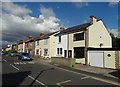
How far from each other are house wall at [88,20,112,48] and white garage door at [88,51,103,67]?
126 inches

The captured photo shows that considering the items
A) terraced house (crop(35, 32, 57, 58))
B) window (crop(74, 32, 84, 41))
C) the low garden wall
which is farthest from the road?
terraced house (crop(35, 32, 57, 58))

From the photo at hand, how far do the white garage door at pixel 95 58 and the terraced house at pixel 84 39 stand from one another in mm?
1254

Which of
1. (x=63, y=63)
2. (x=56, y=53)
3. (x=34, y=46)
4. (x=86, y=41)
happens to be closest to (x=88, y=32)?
(x=86, y=41)

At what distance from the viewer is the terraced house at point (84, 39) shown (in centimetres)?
3167

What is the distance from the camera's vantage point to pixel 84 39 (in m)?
32.1

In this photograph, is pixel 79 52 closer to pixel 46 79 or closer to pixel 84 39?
pixel 84 39

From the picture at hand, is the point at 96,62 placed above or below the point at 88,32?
below

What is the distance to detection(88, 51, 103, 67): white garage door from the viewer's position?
1045 inches

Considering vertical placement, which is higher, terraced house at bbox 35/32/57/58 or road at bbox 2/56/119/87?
terraced house at bbox 35/32/57/58

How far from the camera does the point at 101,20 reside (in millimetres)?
34938

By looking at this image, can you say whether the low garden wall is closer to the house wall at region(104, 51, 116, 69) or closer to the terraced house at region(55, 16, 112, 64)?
the terraced house at region(55, 16, 112, 64)

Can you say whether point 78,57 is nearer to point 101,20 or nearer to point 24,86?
point 101,20

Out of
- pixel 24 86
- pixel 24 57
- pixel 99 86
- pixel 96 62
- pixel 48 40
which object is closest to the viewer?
pixel 24 86

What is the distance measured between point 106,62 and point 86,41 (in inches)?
277
